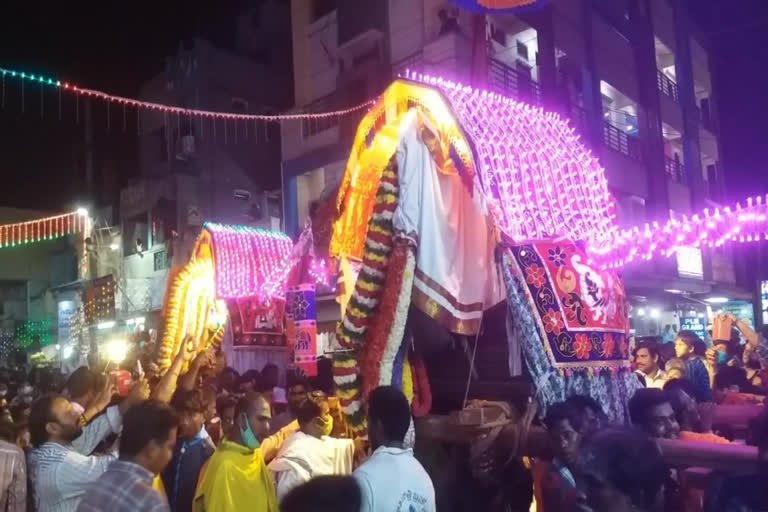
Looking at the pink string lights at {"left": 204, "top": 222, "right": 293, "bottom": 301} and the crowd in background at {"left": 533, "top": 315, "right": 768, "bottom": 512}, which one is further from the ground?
the pink string lights at {"left": 204, "top": 222, "right": 293, "bottom": 301}

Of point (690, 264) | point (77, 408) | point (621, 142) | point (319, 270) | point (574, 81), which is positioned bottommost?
point (77, 408)

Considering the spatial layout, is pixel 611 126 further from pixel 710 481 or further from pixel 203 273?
pixel 710 481

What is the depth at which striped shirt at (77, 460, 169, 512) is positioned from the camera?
9.36ft

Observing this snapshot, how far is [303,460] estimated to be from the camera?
4578mm

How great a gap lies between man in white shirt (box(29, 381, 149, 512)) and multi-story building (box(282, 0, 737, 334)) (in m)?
11.8

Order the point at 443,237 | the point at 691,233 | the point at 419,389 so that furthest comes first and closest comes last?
the point at 419,389 < the point at 443,237 < the point at 691,233

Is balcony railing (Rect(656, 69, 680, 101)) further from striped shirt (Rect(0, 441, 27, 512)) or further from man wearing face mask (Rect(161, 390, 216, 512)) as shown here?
striped shirt (Rect(0, 441, 27, 512))

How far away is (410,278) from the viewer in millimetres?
5172

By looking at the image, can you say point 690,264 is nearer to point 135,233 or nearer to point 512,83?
point 512,83

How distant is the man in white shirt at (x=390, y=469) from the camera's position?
3084 millimetres

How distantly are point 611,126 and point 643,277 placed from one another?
14.9 ft

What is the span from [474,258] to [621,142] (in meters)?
16.3

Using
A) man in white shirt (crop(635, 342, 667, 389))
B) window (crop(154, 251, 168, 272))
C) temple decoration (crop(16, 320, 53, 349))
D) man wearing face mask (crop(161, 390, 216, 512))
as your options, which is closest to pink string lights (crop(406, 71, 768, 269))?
man in white shirt (crop(635, 342, 667, 389))

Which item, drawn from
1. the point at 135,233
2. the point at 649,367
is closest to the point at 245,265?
the point at 649,367
